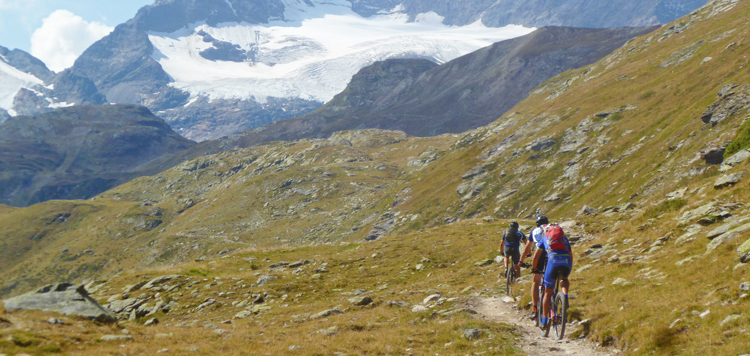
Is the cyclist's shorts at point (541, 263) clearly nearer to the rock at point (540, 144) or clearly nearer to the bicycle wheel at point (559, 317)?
the bicycle wheel at point (559, 317)

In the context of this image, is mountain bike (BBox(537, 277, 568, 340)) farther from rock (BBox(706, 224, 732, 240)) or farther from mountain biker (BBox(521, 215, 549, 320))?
rock (BBox(706, 224, 732, 240))

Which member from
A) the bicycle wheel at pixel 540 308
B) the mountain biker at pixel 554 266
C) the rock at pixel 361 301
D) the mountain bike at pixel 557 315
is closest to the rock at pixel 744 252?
the mountain biker at pixel 554 266

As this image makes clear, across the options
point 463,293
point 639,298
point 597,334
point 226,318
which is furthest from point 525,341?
point 226,318

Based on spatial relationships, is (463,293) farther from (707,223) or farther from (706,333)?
(706,333)

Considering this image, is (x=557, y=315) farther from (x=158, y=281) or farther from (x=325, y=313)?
(x=158, y=281)

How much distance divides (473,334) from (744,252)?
29.4 feet

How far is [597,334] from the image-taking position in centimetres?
1373

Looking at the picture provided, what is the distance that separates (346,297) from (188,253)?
152 meters

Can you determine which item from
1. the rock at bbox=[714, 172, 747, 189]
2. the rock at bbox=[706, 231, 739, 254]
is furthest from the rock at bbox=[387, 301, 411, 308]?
the rock at bbox=[714, 172, 747, 189]

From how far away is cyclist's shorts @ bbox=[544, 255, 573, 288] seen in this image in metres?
14.6

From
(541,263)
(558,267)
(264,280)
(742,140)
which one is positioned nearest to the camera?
(558,267)

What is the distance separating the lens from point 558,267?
14.6m

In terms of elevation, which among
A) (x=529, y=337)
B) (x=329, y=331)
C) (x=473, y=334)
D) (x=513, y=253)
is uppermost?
(x=513, y=253)

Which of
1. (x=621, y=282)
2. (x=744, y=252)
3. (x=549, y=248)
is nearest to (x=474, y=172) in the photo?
(x=621, y=282)
